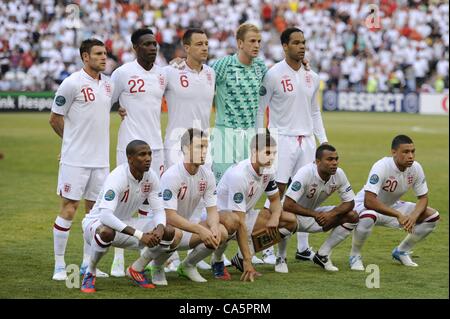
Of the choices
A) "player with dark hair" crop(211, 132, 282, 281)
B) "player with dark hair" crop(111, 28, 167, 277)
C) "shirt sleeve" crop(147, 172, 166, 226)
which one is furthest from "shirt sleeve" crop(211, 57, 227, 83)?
"shirt sleeve" crop(147, 172, 166, 226)

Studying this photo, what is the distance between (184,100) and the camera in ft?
32.7

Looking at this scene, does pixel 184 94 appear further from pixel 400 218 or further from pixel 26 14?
A: pixel 26 14

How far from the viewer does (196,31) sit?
9.93 meters

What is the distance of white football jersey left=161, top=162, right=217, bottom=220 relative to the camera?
8883mm

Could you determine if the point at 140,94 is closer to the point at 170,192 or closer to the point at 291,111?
the point at 170,192

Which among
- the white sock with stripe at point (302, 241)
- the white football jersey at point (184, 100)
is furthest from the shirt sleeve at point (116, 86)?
the white sock with stripe at point (302, 241)

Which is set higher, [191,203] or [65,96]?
[65,96]

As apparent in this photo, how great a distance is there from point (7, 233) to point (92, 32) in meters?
27.8

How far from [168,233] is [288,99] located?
275 centimetres

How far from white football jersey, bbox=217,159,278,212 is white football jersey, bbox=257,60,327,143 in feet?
3.74

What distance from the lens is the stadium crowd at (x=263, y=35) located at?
121 ft

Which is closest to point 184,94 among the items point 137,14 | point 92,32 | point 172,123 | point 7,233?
point 172,123

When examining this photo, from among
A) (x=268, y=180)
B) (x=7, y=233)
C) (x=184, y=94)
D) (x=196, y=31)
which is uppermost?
(x=196, y=31)

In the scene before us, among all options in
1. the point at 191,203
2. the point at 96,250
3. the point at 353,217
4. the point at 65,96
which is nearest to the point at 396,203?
the point at 353,217
